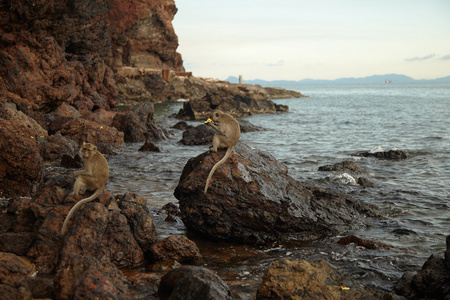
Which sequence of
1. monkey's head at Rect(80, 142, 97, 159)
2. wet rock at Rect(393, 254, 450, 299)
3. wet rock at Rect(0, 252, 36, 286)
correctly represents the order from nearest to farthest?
wet rock at Rect(0, 252, 36, 286) → wet rock at Rect(393, 254, 450, 299) → monkey's head at Rect(80, 142, 97, 159)

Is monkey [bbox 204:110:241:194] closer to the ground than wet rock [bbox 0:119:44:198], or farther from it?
farther from it

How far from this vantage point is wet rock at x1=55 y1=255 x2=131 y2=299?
479cm

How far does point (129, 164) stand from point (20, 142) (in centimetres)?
662

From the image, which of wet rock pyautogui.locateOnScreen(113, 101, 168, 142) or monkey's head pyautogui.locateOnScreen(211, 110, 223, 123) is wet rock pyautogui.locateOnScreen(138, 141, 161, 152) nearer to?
wet rock pyautogui.locateOnScreen(113, 101, 168, 142)

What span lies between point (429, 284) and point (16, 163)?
9.56m

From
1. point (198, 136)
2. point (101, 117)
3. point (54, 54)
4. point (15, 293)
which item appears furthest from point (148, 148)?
point (15, 293)

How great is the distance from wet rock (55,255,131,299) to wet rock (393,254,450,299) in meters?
4.18

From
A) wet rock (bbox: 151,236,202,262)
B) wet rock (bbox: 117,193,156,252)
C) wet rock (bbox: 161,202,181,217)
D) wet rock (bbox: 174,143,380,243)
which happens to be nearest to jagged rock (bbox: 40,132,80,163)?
wet rock (bbox: 161,202,181,217)

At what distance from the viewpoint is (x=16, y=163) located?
10.5 metres

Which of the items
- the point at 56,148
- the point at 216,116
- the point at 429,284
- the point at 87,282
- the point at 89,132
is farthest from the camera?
the point at 89,132

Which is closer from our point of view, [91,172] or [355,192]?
[91,172]

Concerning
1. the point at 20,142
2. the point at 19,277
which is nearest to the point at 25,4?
the point at 20,142

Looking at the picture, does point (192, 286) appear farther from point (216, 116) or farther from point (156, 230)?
point (216, 116)

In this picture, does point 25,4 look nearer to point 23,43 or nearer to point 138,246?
point 23,43
